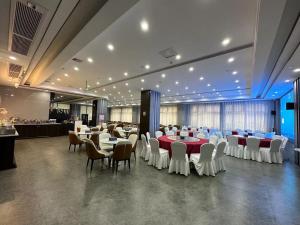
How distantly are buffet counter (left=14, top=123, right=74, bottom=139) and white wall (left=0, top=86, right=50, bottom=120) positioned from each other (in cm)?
135

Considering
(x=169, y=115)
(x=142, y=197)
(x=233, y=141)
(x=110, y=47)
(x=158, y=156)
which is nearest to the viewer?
(x=142, y=197)

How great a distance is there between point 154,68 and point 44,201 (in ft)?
17.7

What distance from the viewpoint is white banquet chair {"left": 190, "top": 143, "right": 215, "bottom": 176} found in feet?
13.7

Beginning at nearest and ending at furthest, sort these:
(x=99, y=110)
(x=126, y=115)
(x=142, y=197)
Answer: (x=142, y=197) < (x=99, y=110) < (x=126, y=115)

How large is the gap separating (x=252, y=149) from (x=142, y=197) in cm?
554

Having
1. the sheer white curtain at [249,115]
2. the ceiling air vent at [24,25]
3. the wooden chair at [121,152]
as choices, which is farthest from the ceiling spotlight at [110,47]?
the sheer white curtain at [249,115]

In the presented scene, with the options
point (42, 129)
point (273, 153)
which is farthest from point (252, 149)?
point (42, 129)

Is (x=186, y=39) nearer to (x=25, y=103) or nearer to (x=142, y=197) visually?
(x=142, y=197)

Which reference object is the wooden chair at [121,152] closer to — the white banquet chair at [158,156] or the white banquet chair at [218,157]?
the white banquet chair at [158,156]

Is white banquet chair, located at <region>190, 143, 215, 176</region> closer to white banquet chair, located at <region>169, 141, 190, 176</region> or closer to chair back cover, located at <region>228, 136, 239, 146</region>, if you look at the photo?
white banquet chair, located at <region>169, 141, 190, 176</region>

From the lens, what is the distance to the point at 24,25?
10.3 feet

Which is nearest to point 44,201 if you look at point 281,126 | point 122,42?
point 122,42

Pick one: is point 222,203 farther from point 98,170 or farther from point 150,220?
point 98,170

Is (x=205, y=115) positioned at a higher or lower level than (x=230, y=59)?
lower
